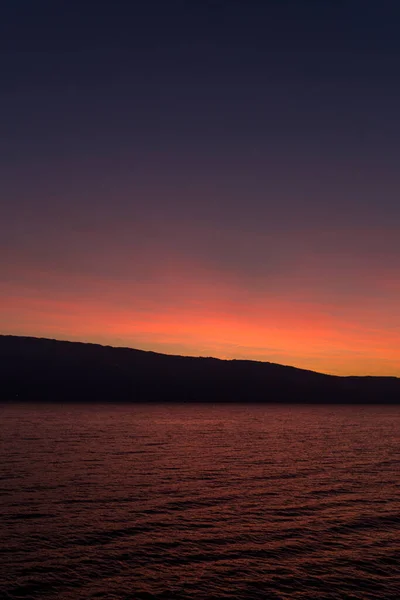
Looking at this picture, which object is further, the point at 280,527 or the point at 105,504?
the point at 105,504

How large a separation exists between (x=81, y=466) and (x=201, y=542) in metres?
35.2

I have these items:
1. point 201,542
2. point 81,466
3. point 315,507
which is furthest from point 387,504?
point 81,466

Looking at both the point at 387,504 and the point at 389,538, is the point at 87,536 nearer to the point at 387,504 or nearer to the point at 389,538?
the point at 389,538

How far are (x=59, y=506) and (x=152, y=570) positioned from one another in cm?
1694

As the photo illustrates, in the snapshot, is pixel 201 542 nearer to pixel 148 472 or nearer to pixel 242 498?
pixel 242 498

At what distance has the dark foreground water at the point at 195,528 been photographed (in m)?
28.3

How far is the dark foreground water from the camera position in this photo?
2828 centimetres

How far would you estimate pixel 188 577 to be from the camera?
2923cm

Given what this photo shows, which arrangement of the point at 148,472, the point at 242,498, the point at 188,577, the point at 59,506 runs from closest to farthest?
the point at 188,577
the point at 59,506
the point at 242,498
the point at 148,472

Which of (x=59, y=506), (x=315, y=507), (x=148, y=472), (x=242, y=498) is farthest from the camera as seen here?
(x=148, y=472)

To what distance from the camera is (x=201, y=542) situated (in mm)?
35469

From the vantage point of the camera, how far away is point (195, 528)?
3888cm

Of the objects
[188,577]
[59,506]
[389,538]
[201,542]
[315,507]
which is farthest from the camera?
[315,507]

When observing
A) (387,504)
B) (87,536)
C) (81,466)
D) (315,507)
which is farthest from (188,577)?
(81,466)
